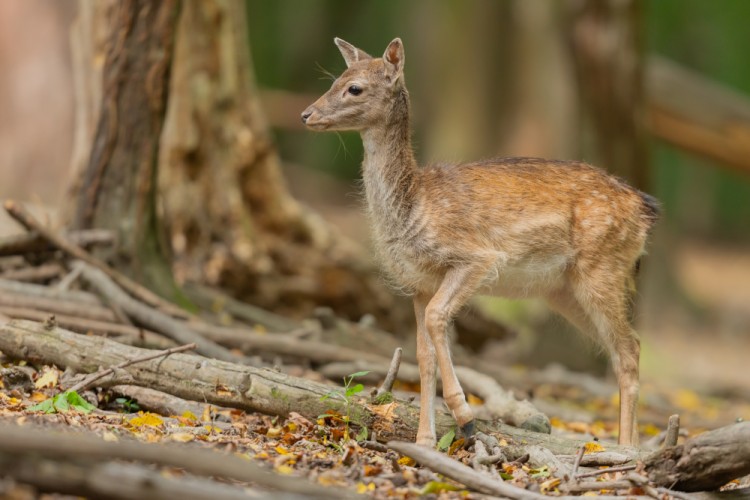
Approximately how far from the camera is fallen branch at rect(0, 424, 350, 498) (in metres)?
3.73

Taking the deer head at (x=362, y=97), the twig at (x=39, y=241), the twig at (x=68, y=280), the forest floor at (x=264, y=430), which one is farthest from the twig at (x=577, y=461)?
the twig at (x=39, y=241)

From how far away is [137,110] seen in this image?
27.2 feet

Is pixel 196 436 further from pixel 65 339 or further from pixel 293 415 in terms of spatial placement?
pixel 65 339

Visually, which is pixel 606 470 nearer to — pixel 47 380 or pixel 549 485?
pixel 549 485

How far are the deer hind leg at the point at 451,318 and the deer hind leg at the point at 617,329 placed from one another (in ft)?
3.26

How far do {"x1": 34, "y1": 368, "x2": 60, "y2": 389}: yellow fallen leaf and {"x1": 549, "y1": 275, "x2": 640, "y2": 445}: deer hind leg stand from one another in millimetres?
3558

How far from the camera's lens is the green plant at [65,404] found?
5.70 m

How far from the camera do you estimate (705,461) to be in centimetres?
491

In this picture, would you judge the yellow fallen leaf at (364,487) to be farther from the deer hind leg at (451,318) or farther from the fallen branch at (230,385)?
the deer hind leg at (451,318)

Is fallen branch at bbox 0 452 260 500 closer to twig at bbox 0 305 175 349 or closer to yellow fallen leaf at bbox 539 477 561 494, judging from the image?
yellow fallen leaf at bbox 539 477 561 494

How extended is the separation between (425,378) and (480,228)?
44.2 inches

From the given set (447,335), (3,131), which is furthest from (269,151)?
(3,131)

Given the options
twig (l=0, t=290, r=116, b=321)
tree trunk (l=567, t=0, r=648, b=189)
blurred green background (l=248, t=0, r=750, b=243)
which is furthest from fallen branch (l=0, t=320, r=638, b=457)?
blurred green background (l=248, t=0, r=750, b=243)

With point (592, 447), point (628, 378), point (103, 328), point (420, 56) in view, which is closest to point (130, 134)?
point (103, 328)
